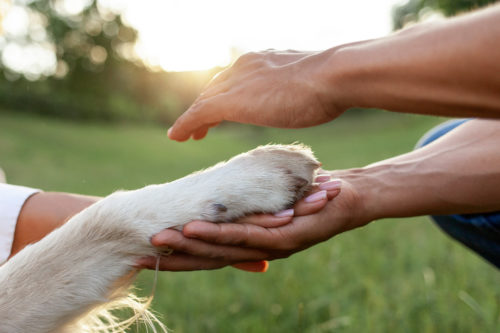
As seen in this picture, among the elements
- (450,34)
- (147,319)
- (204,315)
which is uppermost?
(450,34)

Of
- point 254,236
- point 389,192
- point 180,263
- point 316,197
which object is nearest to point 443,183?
point 389,192

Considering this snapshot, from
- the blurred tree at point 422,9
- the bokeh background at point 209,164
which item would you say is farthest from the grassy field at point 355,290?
the blurred tree at point 422,9

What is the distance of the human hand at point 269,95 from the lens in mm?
1605

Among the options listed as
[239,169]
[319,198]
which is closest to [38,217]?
[239,169]

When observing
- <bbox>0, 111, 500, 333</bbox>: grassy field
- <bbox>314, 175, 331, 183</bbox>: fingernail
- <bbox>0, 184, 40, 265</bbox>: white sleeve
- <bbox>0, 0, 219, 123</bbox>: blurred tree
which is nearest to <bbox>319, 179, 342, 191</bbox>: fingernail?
<bbox>314, 175, 331, 183</bbox>: fingernail

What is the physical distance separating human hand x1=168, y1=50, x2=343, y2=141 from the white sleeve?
1.08 m

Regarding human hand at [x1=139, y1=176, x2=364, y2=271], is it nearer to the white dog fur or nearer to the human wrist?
the white dog fur

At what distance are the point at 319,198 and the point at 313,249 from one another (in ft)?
10.4

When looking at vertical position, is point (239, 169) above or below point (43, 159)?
above

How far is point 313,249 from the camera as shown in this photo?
503 centimetres

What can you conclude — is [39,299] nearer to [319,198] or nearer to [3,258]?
[3,258]

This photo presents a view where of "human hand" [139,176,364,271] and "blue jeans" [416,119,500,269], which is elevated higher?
"human hand" [139,176,364,271]

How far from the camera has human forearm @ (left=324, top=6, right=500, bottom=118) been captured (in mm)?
1207

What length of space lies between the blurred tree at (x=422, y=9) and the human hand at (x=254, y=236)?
23.7 metres
